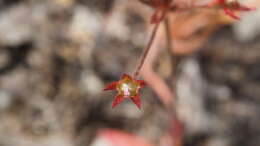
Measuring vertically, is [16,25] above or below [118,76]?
above

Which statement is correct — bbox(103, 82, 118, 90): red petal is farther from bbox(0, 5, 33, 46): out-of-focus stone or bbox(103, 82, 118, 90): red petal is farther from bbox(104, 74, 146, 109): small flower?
bbox(0, 5, 33, 46): out-of-focus stone

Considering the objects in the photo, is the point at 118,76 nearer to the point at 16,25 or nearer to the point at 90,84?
the point at 90,84

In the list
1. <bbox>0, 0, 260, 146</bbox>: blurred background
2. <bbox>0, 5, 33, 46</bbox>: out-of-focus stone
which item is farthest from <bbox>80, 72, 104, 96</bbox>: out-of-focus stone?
<bbox>0, 5, 33, 46</bbox>: out-of-focus stone

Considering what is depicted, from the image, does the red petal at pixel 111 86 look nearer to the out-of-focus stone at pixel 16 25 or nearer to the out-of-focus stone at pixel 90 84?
the out-of-focus stone at pixel 90 84

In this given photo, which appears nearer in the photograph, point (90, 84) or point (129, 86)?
point (129, 86)

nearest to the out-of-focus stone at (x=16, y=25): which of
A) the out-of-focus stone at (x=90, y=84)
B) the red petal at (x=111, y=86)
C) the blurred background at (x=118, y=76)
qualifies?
the blurred background at (x=118, y=76)

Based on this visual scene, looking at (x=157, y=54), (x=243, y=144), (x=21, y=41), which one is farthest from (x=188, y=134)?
(x=21, y=41)

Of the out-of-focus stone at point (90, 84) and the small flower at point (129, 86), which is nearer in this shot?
the small flower at point (129, 86)

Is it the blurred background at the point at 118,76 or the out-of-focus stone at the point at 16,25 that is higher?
the out-of-focus stone at the point at 16,25

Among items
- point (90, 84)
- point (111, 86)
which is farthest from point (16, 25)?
point (111, 86)
